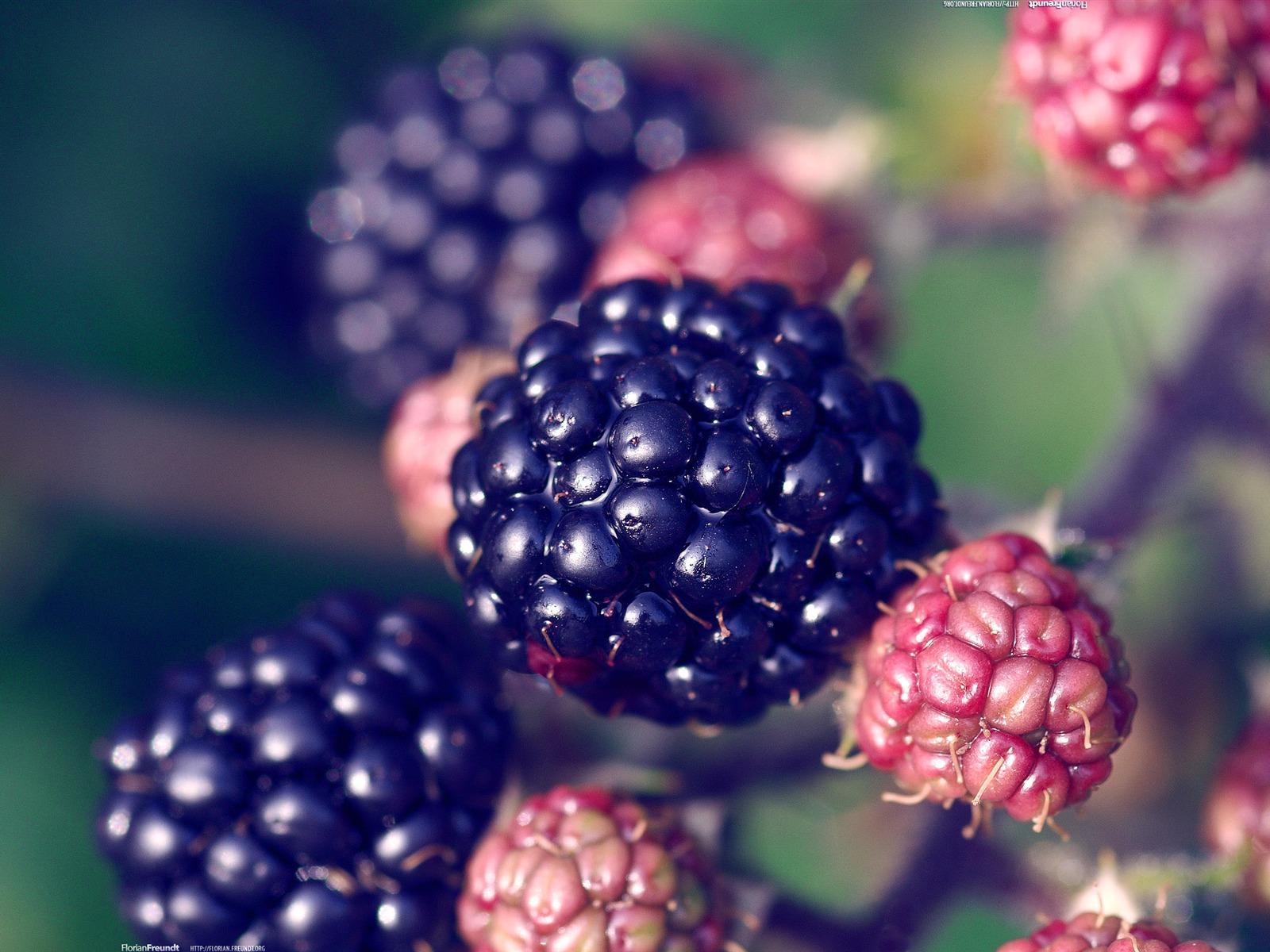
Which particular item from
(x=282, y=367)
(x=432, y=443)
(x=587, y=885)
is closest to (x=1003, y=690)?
(x=587, y=885)

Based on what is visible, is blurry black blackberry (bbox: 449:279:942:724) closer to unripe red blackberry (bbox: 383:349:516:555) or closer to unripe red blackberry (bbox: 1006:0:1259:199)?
unripe red blackberry (bbox: 383:349:516:555)

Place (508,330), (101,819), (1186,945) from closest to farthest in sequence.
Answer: (1186,945), (101,819), (508,330)

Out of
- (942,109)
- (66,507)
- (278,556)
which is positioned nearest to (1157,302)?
(942,109)

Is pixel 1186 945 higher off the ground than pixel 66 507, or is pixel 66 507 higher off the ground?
pixel 66 507

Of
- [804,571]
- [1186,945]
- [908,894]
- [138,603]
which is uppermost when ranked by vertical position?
[138,603]

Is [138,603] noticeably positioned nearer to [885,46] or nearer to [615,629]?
[615,629]

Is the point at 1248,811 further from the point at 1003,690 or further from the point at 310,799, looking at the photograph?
the point at 310,799
